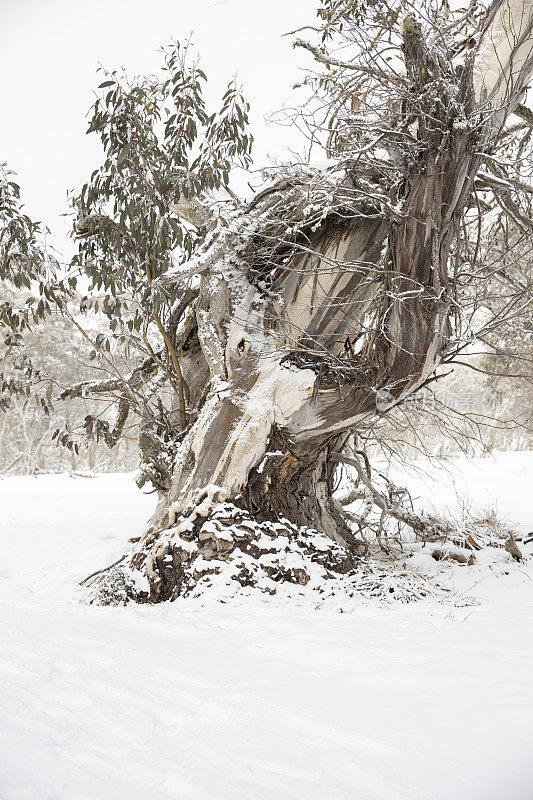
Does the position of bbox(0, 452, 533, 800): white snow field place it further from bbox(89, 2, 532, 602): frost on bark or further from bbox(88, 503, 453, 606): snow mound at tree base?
bbox(89, 2, 532, 602): frost on bark

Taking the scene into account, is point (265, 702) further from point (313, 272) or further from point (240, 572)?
point (313, 272)

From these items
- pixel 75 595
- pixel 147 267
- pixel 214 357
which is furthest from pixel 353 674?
pixel 147 267

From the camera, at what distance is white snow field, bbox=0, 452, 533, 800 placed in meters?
1.11

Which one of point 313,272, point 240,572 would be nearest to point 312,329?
point 313,272

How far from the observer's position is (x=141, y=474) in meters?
4.74

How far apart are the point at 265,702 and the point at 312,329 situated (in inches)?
117

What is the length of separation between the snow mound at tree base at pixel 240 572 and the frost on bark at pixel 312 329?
0.04ft

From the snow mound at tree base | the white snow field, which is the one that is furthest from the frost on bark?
the white snow field

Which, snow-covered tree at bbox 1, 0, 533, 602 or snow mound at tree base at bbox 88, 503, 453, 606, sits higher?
snow-covered tree at bbox 1, 0, 533, 602

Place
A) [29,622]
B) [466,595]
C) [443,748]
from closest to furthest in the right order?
[443,748]
[29,622]
[466,595]

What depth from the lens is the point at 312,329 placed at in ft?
13.5

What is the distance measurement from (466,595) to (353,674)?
1.85 m

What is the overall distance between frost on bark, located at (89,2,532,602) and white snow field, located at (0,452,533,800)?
1.93 ft

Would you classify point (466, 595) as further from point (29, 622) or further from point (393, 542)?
point (29, 622)
